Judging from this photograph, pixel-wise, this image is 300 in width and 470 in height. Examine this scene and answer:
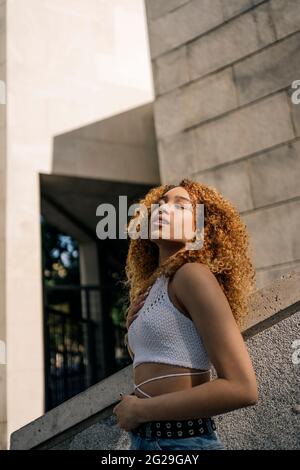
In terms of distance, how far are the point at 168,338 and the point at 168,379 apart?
0.52 feet

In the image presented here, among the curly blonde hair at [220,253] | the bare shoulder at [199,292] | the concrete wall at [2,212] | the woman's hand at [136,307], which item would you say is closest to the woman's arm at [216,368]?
the bare shoulder at [199,292]

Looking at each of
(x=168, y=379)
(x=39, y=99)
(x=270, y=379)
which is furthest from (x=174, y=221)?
(x=39, y=99)

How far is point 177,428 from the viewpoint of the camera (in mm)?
1693

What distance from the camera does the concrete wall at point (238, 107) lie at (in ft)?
17.0

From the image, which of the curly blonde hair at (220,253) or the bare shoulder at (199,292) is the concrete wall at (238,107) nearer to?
the curly blonde hair at (220,253)

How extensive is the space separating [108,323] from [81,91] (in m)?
4.85

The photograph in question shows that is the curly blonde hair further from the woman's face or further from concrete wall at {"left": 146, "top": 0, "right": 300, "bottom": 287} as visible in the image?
concrete wall at {"left": 146, "top": 0, "right": 300, "bottom": 287}

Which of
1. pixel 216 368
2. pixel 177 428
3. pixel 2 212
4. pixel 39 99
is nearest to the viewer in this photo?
pixel 216 368

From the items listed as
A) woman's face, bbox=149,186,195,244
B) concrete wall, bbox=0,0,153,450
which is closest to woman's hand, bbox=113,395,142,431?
woman's face, bbox=149,186,195,244

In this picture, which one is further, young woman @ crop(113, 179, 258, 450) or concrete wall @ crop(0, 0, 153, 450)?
concrete wall @ crop(0, 0, 153, 450)

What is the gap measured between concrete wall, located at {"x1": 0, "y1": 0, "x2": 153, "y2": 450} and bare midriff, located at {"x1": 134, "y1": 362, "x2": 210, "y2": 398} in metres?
4.72

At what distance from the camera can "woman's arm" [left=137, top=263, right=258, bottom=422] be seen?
156 centimetres

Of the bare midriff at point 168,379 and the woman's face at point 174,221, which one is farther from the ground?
the woman's face at point 174,221

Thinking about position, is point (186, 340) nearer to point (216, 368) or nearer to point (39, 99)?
point (216, 368)
